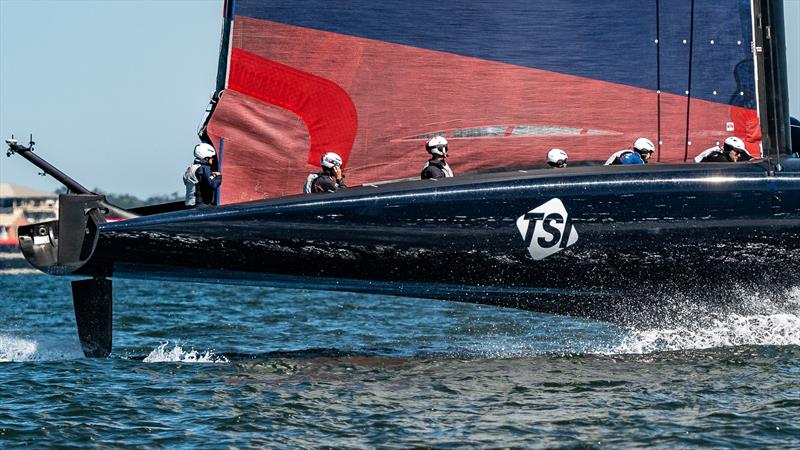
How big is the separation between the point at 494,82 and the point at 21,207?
380 feet

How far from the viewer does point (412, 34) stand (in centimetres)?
1123

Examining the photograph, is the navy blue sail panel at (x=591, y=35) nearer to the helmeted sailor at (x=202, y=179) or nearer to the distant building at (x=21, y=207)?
the helmeted sailor at (x=202, y=179)

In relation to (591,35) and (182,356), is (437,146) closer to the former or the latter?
(591,35)

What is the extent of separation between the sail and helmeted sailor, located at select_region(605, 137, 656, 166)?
161 mm

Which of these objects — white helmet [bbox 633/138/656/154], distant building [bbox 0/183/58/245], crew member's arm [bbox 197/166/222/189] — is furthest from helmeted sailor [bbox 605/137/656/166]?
distant building [bbox 0/183/58/245]

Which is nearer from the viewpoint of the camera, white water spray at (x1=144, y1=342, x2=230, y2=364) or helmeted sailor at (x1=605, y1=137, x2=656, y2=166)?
helmeted sailor at (x1=605, y1=137, x2=656, y2=166)

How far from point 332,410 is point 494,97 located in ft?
12.1

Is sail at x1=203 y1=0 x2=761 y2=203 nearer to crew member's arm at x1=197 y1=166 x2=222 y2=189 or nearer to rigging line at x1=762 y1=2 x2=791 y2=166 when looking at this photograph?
rigging line at x1=762 y1=2 x2=791 y2=166

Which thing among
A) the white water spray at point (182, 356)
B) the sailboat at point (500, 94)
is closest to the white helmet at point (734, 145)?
the sailboat at point (500, 94)

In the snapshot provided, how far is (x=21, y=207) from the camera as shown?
121 meters

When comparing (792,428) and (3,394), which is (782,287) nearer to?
(792,428)

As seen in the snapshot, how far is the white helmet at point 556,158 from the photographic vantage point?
11.0 meters

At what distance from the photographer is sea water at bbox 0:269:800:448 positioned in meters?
8.00

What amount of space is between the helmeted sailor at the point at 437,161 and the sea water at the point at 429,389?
1596 millimetres
